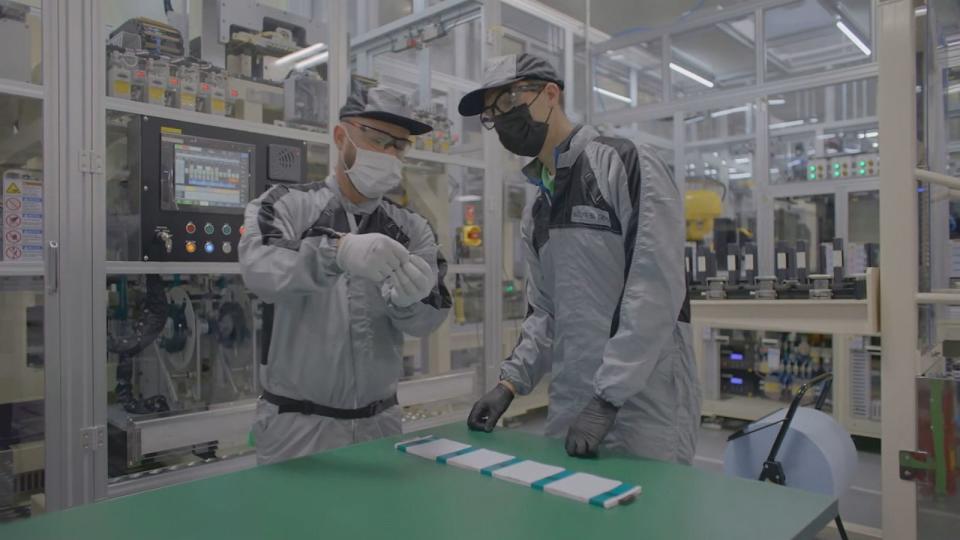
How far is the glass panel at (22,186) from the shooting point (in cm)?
224

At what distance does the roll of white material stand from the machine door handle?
2.74 metres

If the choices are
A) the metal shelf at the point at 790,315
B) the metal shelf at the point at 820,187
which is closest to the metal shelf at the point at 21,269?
the metal shelf at the point at 790,315

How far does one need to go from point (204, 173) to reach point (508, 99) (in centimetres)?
150

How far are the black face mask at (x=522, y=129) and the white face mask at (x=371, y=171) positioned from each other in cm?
34

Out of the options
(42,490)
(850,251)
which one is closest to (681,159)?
(850,251)

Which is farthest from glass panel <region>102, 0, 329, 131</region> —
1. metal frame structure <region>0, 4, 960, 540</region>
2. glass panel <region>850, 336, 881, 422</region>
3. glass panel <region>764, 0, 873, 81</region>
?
glass panel <region>764, 0, 873, 81</region>

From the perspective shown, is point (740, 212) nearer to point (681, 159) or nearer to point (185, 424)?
point (681, 159)

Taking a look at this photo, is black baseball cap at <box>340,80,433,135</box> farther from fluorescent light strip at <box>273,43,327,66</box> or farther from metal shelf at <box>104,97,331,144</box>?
fluorescent light strip at <box>273,43,327,66</box>

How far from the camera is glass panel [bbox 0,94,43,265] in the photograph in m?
2.24

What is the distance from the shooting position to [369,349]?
183 cm

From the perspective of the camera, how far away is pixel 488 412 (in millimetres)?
1718

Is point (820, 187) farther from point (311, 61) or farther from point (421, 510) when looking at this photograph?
point (421, 510)

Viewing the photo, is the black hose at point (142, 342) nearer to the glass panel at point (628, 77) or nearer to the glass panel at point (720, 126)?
the glass panel at point (628, 77)

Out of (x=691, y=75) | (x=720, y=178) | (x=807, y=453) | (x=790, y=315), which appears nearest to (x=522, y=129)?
(x=807, y=453)
